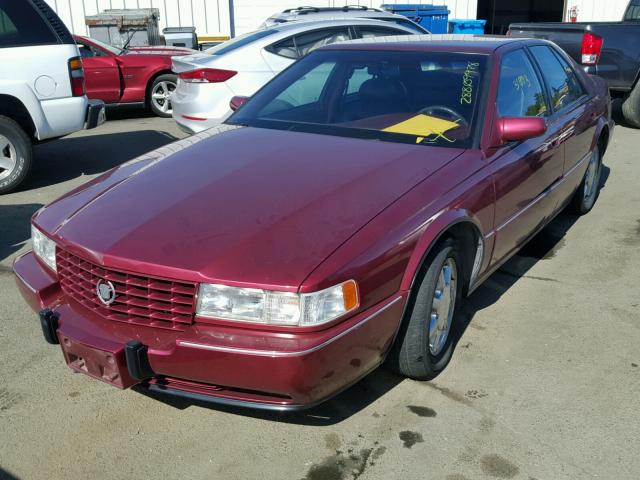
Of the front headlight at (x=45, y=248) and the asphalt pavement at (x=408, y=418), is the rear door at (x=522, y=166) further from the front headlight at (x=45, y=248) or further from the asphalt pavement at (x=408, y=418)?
the front headlight at (x=45, y=248)

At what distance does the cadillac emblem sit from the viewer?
9.18ft

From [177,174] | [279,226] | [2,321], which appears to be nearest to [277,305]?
[279,226]

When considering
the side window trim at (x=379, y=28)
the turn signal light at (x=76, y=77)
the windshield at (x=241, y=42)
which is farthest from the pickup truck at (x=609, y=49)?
the turn signal light at (x=76, y=77)

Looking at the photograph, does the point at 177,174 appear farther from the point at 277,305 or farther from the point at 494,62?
the point at 494,62

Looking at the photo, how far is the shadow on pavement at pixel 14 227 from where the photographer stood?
5.23 meters

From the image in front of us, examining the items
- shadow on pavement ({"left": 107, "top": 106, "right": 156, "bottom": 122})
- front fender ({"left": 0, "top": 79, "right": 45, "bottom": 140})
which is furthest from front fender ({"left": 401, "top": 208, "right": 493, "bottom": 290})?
shadow on pavement ({"left": 107, "top": 106, "right": 156, "bottom": 122})

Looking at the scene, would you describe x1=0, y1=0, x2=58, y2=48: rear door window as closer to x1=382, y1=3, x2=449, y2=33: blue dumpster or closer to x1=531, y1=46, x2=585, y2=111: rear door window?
x1=531, y1=46, x2=585, y2=111: rear door window

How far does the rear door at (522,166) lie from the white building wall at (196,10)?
13048 mm

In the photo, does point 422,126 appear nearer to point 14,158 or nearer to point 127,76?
point 14,158

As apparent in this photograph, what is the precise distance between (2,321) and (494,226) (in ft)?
9.33

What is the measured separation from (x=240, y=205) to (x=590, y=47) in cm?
735

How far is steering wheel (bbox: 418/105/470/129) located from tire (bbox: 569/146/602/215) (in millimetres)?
2160

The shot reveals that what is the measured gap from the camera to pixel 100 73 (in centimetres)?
1036

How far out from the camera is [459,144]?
12.0ft
